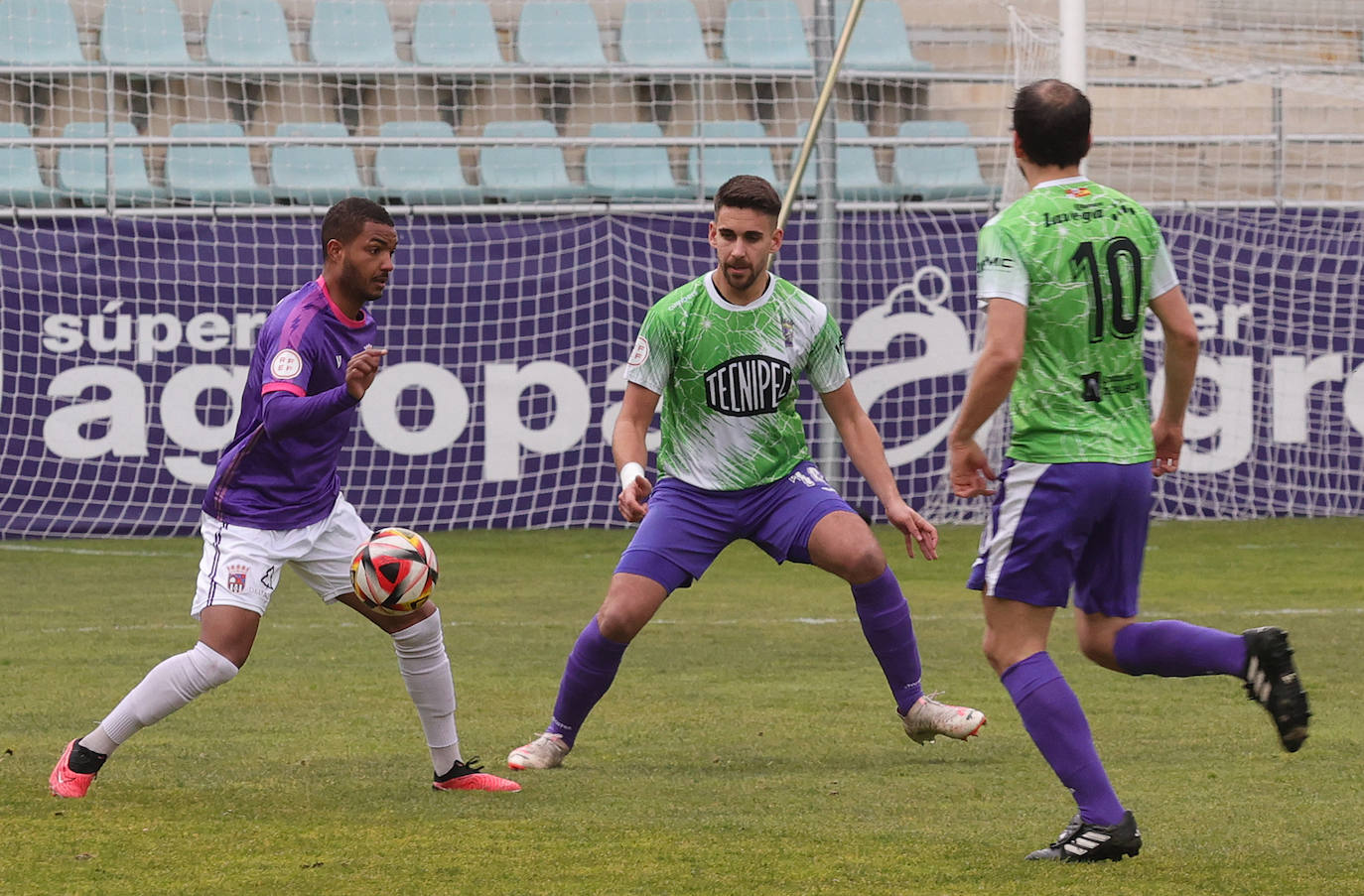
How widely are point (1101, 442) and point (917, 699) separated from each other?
1.63 meters

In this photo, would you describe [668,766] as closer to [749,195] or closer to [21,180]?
[749,195]

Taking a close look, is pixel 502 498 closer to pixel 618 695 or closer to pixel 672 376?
pixel 618 695

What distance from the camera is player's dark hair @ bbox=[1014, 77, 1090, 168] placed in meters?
4.50

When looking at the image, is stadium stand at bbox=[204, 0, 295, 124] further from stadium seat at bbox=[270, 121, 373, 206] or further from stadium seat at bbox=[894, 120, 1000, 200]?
stadium seat at bbox=[894, 120, 1000, 200]

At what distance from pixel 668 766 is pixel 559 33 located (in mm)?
12514

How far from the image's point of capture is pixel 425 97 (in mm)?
16562

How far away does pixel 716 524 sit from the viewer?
601 cm

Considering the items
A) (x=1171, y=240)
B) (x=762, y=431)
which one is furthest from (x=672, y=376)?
(x=1171, y=240)

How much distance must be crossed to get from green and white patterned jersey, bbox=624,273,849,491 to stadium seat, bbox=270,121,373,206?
31.6 ft

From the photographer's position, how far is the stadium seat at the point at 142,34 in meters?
16.0

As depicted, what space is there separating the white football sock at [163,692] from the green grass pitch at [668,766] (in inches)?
7.5

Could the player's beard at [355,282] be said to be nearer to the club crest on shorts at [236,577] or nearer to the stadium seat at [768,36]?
the club crest on shorts at [236,577]

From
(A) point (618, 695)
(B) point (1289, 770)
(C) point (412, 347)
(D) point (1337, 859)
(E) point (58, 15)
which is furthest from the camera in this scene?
(E) point (58, 15)

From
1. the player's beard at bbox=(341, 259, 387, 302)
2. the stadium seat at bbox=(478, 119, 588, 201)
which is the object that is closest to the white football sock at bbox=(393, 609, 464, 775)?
the player's beard at bbox=(341, 259, 387, 302)
